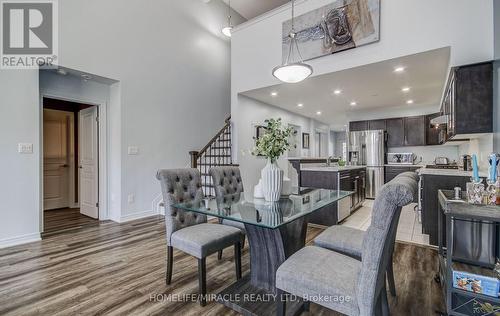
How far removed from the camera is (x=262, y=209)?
1797 millimetres

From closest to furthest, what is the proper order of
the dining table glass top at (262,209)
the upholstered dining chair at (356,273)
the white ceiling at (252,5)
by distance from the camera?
the upholstered dining chair at (356,273) < the dining table glass top at (262,209) < the white ceiling at (252,5)

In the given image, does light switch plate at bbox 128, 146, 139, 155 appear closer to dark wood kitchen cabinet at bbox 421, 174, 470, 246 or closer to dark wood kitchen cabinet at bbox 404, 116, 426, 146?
dark wood kitchen cabinet at bbox 421, 174, 470, 246

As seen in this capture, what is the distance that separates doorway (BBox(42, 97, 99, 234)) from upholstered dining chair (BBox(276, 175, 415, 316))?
3.98 meters

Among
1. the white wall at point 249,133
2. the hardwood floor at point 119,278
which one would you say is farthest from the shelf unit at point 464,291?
the white wall at point 249,133

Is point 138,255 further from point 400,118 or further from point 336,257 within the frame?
point 400,118

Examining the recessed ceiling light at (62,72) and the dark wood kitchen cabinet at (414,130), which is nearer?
the recessed ceiling light at (62,72)

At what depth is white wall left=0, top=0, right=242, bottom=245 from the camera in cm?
304

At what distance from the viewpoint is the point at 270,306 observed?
5.67ft

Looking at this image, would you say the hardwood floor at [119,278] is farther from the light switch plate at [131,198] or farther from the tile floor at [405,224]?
the light switch plate at [131,198]

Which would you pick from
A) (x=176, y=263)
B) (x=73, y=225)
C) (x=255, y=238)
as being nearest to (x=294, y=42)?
(x=255, y=238)

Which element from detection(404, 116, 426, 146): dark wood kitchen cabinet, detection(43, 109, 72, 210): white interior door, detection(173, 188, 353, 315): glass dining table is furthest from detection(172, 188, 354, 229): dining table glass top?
detection(404, 116, 426, 146): dark wood kitchen cabinet

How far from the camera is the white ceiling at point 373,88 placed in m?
3.51

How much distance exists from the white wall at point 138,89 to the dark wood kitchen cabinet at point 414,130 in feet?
15.8

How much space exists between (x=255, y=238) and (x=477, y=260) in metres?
2.09
